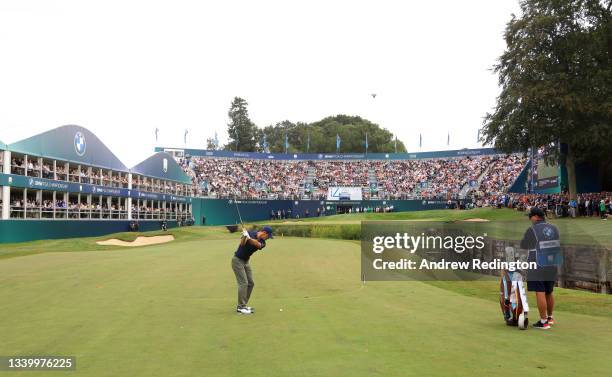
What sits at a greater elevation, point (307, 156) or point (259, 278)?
point (307, 156)

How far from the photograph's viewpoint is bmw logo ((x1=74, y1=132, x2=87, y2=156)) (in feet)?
139

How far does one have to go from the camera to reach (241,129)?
373 feet

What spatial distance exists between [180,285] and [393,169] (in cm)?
6343

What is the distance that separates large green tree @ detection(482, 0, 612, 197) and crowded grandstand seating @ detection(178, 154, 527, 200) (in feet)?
78.3

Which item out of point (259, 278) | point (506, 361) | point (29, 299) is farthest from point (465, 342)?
point (29, 299)

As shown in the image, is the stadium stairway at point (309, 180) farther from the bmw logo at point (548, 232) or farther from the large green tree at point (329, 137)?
the bmw logo at point (548, 232)

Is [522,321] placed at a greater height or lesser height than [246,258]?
lesser

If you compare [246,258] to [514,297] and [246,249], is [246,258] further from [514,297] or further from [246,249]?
[514,297]

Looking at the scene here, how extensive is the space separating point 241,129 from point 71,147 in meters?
72.6

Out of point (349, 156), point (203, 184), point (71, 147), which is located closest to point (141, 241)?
point (71, 147)

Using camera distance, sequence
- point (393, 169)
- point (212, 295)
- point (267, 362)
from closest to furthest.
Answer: point (267, 362) → point (212, 295) → point (393, 169)

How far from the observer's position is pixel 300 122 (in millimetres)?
126688

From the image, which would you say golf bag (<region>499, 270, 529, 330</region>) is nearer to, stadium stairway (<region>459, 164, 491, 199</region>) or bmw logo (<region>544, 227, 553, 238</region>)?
bmw logo (<region>544, 227, 553, 238</region>)

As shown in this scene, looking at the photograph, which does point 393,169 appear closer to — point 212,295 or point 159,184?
point 159,184
